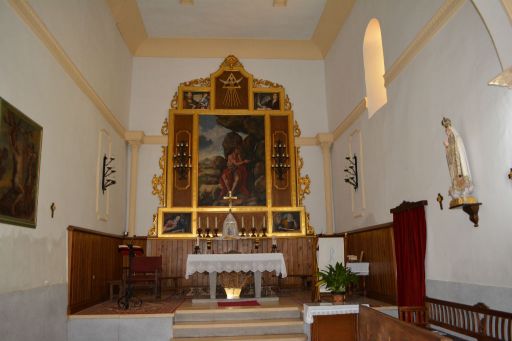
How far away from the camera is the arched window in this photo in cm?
965

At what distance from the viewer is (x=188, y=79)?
13.0m

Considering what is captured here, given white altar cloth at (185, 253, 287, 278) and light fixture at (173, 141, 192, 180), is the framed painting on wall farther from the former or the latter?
white altar cloth at (185, 253, 287, 278)

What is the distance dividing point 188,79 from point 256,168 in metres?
3.22

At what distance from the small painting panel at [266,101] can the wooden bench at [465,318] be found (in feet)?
Result: 25.3

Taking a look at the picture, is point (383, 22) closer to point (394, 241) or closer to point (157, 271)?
point (394, 241)

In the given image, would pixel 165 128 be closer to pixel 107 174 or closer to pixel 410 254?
pixel 107 174

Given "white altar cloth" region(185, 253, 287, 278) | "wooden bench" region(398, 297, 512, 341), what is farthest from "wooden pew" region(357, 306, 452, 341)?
"white altar cloth" region(185, 253, 287, 278)

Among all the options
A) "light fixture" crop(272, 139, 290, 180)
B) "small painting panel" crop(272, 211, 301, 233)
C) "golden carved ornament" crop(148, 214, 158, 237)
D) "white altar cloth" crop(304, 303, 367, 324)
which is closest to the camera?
"white altar cloth" crop(304, 303, 367, 324)

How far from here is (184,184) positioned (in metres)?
12.2

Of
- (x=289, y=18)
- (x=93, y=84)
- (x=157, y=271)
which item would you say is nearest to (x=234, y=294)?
(x=157, y=271)

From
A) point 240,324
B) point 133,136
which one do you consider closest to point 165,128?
point 133,136

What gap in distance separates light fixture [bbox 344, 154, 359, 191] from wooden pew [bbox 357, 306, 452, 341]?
5896 mm

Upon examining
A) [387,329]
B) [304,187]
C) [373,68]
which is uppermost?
[373,68]

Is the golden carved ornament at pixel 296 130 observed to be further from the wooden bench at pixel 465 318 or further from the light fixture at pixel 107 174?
the wooden bench at pixel 465 318
